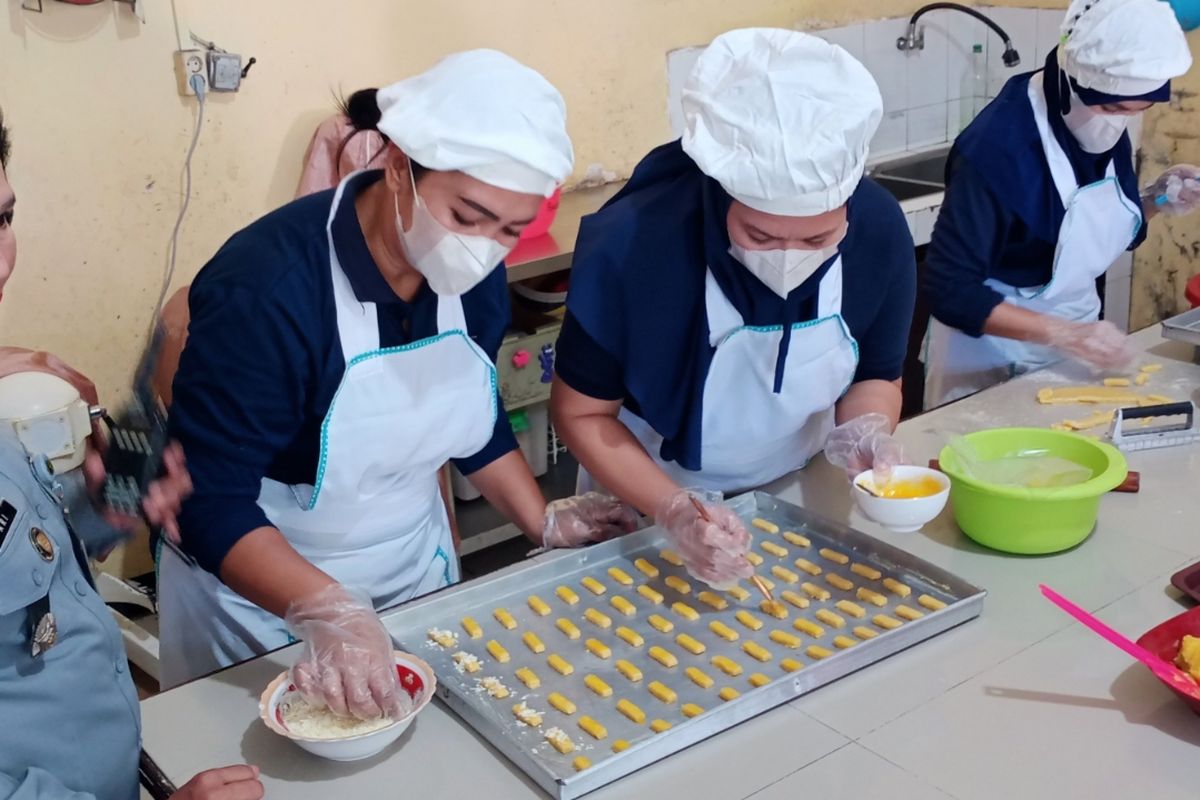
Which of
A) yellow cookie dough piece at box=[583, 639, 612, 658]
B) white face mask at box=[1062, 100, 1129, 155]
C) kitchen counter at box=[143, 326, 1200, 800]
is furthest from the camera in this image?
white face mask at box=[1062, 100, 1129, 155]

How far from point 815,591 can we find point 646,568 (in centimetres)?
23

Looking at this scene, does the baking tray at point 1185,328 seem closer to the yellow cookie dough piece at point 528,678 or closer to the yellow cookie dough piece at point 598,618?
the yellow cookie dough piece at point 598,618

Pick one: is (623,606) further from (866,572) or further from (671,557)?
(866,572)

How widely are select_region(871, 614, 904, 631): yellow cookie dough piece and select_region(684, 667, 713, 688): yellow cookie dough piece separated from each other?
→ 0.79 ft

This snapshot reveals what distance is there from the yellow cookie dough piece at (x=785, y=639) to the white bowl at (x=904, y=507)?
0.28 meters

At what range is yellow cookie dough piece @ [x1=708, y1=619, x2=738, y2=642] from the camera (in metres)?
1.40

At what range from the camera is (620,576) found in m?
1.55

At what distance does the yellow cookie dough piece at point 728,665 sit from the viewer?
1327 mm

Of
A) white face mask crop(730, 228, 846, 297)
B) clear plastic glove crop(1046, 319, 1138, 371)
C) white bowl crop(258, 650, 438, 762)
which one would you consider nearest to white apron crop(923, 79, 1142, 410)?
clear plastic glove crop(1046, 319, 1138, 371)

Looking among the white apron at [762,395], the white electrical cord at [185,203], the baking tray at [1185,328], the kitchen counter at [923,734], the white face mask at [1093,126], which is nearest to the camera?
the kitchen counter at [923,734]

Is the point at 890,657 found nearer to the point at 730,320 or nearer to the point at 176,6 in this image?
the point at 730,320

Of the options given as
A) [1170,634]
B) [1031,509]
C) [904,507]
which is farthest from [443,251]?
[1170,634]

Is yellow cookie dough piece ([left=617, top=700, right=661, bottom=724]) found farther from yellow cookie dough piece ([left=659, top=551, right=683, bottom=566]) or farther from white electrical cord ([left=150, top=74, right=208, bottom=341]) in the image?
white electrical cord ([left=150, top=74, right=208, bottom=341])

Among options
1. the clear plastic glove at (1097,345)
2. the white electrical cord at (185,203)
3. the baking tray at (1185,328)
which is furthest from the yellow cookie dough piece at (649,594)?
the white electrical cord at (185,203)
